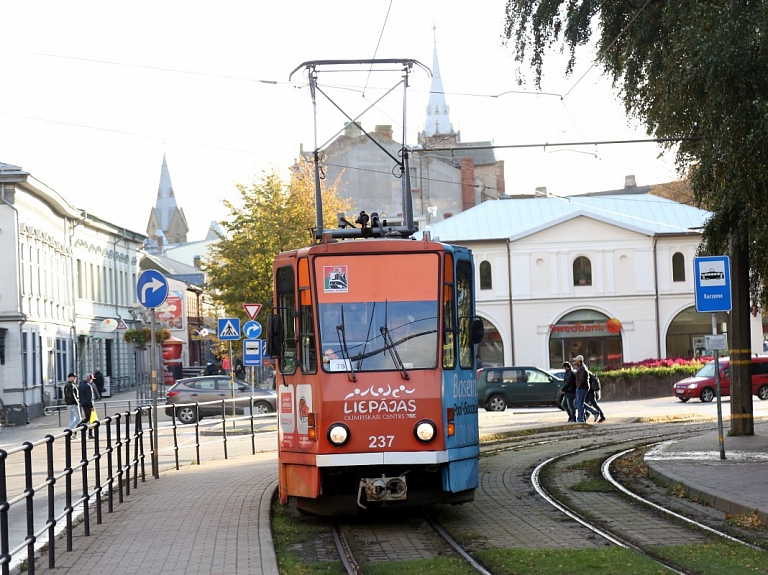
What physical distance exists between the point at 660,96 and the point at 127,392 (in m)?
52.2

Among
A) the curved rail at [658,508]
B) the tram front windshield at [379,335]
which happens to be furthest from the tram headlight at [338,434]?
the curved rail at [658,508]

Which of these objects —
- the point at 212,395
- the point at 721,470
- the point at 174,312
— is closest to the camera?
the point at 721,470

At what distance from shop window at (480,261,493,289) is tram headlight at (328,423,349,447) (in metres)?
52.6

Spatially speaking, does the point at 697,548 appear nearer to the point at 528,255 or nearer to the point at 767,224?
the point at 767,224

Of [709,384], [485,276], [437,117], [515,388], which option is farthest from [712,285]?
[437,117]

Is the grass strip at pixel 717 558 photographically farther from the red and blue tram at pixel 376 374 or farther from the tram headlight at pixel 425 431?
the red and blue tram at pixel 376 374

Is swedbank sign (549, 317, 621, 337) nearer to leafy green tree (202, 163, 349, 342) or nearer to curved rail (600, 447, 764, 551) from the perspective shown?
leafy green tree (202, 163, 349, 342)

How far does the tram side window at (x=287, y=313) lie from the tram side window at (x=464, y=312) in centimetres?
175

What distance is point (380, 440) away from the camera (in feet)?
40.1

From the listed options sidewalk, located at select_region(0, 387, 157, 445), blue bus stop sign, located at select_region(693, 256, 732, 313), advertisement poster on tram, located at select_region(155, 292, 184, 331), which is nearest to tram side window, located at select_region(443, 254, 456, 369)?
blue bus stop sign, located at select_region(693, 256, 732, 313)

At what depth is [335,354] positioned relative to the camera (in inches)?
492

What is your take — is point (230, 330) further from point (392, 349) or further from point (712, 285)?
point (392, 349)

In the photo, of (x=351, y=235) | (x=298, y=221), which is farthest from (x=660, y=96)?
(x=298, y=221)

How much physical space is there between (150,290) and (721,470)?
8.72 meters
